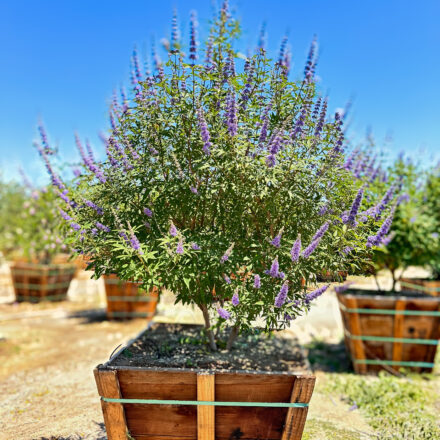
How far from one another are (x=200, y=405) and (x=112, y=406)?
62cm

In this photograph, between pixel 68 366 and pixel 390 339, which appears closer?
pixel 390 339

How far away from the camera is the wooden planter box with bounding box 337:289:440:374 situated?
5516mm

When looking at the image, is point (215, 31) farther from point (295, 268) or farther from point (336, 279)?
point (336, 279)

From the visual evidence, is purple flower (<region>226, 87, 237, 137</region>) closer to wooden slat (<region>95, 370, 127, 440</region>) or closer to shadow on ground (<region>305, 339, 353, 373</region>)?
wooden slat (<region>95, 370, 127, 440</region>)

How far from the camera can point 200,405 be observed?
9.11ft

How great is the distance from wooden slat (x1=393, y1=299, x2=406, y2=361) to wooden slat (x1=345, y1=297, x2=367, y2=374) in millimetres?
456

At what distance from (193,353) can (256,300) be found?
57.3 inches

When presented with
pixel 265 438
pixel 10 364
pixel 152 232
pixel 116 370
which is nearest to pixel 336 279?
pixel 265 438

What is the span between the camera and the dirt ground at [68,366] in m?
3.87

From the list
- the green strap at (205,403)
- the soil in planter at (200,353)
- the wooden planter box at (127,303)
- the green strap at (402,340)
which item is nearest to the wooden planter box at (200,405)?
the green strap at (205,403)

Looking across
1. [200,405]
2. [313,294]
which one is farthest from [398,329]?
[200,405]

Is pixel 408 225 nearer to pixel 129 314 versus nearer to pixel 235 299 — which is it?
pixel 235 299

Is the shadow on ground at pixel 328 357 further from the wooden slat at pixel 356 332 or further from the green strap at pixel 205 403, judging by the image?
the green strap at pixel 205 403

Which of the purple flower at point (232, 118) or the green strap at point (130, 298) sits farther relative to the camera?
the green strap at point (130, 298)
